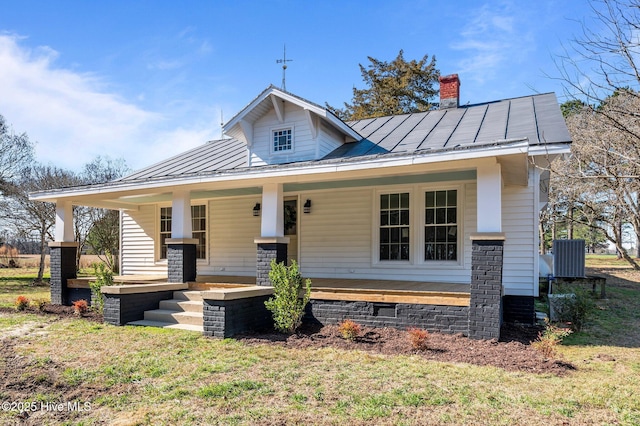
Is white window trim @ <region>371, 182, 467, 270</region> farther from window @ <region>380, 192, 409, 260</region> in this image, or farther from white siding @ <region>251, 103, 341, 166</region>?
white siding @ <region>251, 103, 341, 166</region>

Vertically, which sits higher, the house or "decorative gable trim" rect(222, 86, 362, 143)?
"decorative gable trim" rect(222, 86, 362, 143)

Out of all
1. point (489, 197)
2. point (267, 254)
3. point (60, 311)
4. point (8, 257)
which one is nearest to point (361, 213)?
point (267, 254)

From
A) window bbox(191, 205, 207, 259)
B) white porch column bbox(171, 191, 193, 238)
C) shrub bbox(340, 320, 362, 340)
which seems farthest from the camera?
window bbox(191, 205, 207, 259)

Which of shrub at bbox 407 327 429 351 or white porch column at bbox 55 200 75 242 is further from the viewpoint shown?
white porch column at bbox 55 200 75 242

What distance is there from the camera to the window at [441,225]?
29.2 feet

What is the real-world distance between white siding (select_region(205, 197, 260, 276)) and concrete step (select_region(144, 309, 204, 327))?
3.45 metres

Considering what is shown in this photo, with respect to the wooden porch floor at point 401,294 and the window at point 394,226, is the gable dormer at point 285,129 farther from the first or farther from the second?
the wooden porch floor at point 401,294

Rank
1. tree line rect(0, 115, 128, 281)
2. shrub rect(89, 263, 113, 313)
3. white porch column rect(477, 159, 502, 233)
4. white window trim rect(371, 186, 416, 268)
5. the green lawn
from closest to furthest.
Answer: the green lawn < white porch column rect(477, 159, 502, 233) < shrub rect(89, 263, 113, 313) < white window trim rect(371, 186, 416, 268) < tree line rect(0, 115, 128, 281)

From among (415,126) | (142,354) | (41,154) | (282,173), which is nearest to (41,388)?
(142,354)

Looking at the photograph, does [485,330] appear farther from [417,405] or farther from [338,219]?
[338,219]

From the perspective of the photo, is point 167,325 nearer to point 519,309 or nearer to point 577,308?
point 519,309

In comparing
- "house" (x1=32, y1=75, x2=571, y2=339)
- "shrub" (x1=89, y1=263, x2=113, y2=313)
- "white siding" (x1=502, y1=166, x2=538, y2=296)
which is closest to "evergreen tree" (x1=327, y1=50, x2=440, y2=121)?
"house" (x1=32, y1=75, x2=571, y2=339)

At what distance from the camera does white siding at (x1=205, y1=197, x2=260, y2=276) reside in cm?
1126

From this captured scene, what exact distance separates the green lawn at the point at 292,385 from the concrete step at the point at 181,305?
1.27 m
